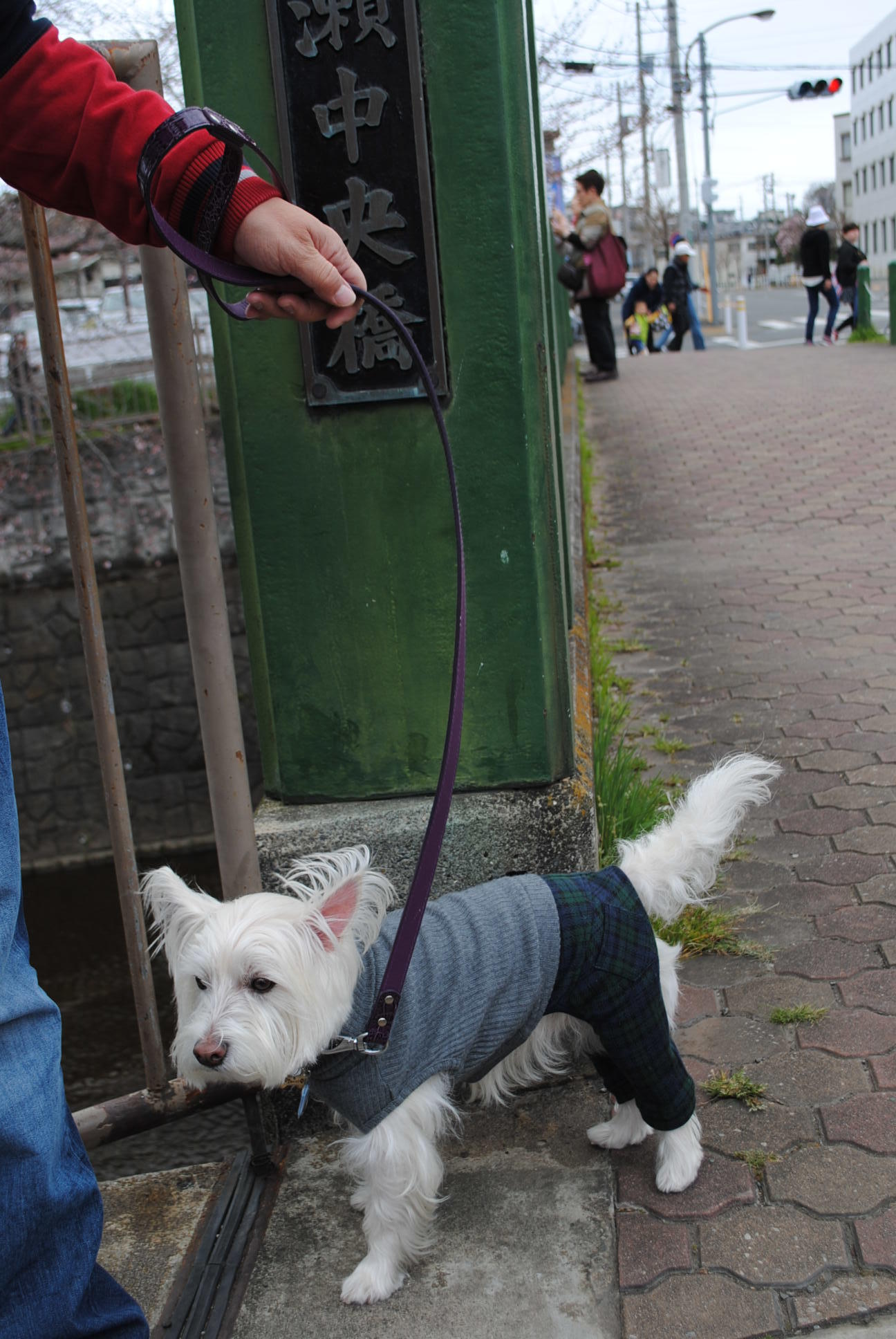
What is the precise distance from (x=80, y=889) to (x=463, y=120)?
9.93m

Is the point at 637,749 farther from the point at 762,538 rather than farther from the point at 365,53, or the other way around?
the point at 762,538

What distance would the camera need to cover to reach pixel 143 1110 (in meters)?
2.53

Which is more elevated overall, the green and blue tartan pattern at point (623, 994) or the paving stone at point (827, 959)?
the green and blue tartan pattern at point (623, 994)

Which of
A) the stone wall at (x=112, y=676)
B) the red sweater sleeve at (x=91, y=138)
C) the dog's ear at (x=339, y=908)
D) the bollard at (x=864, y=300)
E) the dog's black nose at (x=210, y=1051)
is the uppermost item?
the bollard at (x=864, y=300)

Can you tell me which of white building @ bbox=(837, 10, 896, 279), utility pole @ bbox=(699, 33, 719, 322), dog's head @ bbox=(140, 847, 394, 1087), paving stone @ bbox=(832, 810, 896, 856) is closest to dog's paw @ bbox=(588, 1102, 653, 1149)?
dog's head @ bbox=(140, 847, 394, 1087)

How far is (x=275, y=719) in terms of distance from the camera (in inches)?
113

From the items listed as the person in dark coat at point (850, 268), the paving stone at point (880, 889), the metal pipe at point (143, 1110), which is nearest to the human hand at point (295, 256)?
the metal pipe at point (143, 1110)

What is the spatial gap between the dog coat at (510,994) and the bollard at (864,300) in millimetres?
17354

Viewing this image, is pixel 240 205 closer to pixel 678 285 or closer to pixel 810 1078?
pixel 810 1078

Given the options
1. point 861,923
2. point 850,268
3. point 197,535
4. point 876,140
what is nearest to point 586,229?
point 850,268

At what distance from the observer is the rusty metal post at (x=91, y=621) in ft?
7.50

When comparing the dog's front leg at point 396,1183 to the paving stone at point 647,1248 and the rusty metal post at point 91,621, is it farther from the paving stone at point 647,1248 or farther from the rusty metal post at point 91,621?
the rusty metal post at point 91,621

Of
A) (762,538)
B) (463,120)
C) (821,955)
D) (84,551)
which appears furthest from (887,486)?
(84,551)

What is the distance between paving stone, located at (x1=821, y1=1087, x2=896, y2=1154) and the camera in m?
2.33
